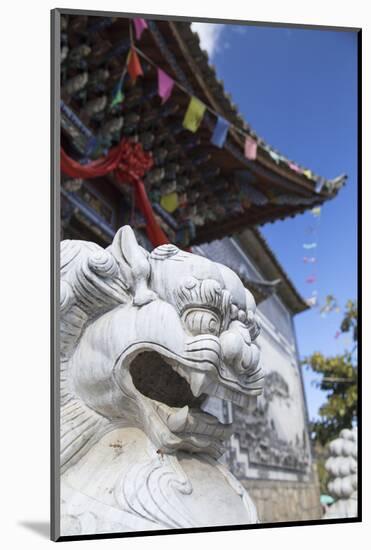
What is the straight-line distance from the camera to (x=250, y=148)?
12.6 feet

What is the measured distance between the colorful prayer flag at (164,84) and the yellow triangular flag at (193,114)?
0.77ft

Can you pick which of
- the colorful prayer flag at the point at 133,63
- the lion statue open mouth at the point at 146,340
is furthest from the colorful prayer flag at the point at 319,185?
the lion statue open mouth at the point at 146,340

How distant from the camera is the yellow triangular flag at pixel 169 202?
3.73 metres

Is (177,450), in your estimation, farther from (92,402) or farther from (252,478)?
(252,478)

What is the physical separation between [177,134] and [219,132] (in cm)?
22

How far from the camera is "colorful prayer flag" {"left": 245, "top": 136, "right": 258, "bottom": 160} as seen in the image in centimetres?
383

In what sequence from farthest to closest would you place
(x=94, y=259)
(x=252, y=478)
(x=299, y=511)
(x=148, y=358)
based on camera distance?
(x=299, y=511), (x=252, y=478), (x=148, y=358), (x=94, y=259)

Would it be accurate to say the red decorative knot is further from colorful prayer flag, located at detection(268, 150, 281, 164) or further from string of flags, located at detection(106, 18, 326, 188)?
colorful prayer flag, located at detection(268, 150, 281, 164)

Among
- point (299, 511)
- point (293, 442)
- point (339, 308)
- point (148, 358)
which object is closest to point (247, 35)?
point (339, 308)

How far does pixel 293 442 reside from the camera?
5.65 m

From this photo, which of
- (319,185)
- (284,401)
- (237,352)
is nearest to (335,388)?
(284,401)

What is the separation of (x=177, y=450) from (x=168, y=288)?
Result: 0.28 metres

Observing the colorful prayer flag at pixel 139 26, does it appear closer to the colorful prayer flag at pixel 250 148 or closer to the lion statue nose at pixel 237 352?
the colorful prayer flag at pixel 250 148

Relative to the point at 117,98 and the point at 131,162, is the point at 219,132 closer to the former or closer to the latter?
the point at 131,162
